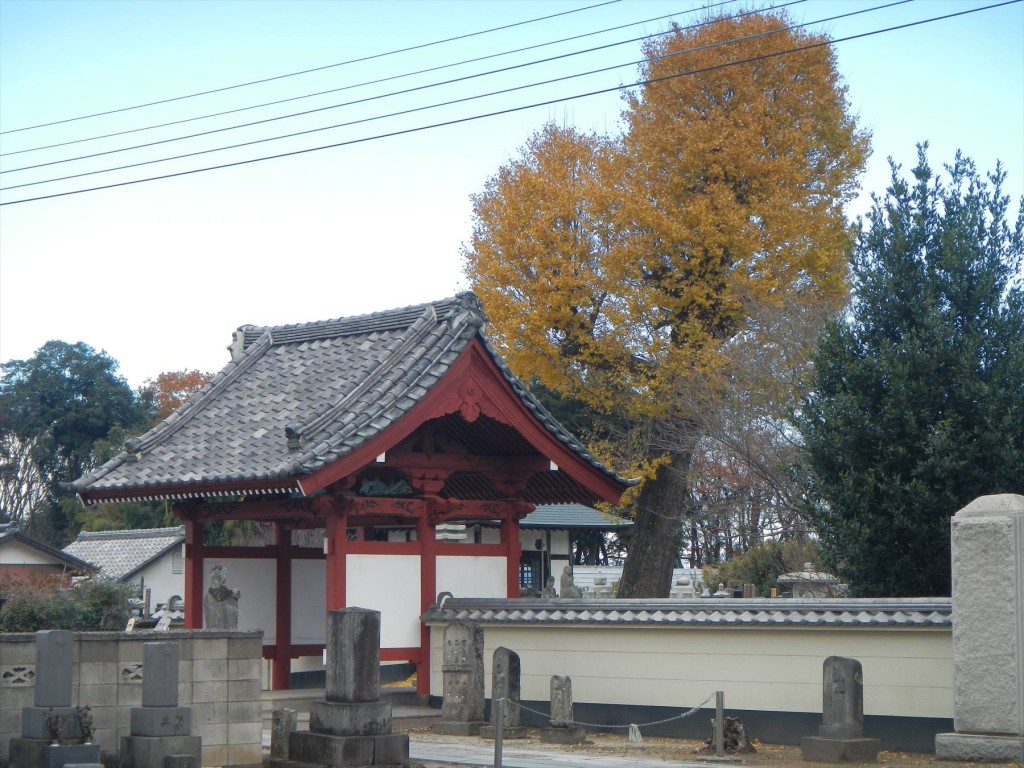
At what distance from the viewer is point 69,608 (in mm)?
16062

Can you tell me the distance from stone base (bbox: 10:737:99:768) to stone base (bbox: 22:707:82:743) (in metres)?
0.07

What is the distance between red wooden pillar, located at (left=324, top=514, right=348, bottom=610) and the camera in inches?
643

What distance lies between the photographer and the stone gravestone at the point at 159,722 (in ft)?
36.6

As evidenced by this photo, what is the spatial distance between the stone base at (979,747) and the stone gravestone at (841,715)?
74cm

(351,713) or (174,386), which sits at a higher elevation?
(174,386)

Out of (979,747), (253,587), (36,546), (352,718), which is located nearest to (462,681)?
(352,718)

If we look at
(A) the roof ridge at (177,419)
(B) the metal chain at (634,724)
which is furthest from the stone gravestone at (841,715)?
(A) the roof ridge at (177,419)

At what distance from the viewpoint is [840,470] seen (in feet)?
55.6

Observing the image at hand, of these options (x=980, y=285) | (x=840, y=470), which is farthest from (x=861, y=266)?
(x=840, y=470)

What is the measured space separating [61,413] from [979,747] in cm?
5735

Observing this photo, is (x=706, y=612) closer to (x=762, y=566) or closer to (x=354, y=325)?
(x=354, y=325)

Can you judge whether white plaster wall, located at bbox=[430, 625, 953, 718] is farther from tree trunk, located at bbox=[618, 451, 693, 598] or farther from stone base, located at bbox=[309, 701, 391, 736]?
tree trunk, located at bbox=[618, 451, 693, 598]

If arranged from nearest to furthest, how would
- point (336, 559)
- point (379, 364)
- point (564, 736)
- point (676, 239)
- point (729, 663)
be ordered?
1. point (564, 736)
2. point (729, 663)
3. point (336, 559)
4. point (379, 364)
5. point (676, 239)

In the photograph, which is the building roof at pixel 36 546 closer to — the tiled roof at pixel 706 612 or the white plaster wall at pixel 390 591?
the white plaster wall at pixel 390 591
